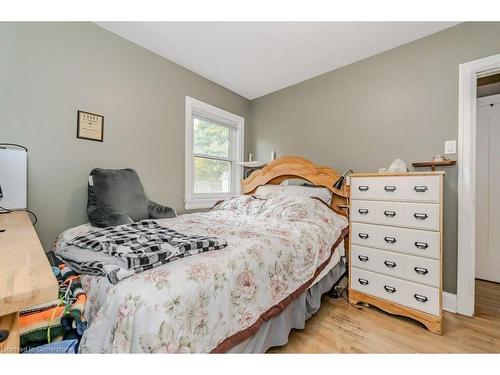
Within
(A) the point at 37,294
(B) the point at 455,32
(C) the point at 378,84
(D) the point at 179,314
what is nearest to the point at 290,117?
(C) the point at 378,84

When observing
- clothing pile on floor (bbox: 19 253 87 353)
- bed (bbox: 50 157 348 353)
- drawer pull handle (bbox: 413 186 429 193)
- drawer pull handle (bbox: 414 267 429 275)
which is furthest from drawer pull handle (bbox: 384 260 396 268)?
clothing pile on floor (bbox: 19 253 87 353)

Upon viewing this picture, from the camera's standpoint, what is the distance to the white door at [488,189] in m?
2.38

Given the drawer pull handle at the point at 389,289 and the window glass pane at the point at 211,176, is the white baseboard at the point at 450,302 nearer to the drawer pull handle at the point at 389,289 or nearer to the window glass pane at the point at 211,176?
the drawer pull handle at the point at 389,289

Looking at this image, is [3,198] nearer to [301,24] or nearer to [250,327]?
[250,327]

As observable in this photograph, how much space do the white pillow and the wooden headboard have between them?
0.07 metres

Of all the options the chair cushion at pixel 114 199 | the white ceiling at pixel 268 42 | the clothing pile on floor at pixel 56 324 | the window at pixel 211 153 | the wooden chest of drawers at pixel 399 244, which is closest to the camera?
the clothing pile on floor at pixel 56 324

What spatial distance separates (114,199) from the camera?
1.75 m

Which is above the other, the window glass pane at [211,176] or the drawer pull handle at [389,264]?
the window glass pane at [211,176]

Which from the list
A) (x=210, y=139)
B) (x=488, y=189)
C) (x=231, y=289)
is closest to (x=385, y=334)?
(x=231, y=289)

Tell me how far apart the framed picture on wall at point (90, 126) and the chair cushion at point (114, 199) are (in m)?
0.32

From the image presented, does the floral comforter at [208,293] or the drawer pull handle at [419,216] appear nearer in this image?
→ the floral comforter at [208,293]

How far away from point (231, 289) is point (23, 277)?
71cm

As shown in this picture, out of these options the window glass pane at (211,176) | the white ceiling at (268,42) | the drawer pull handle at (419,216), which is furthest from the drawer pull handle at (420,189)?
the window glass pane at (211,176)

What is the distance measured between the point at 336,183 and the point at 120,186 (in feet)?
6.54
